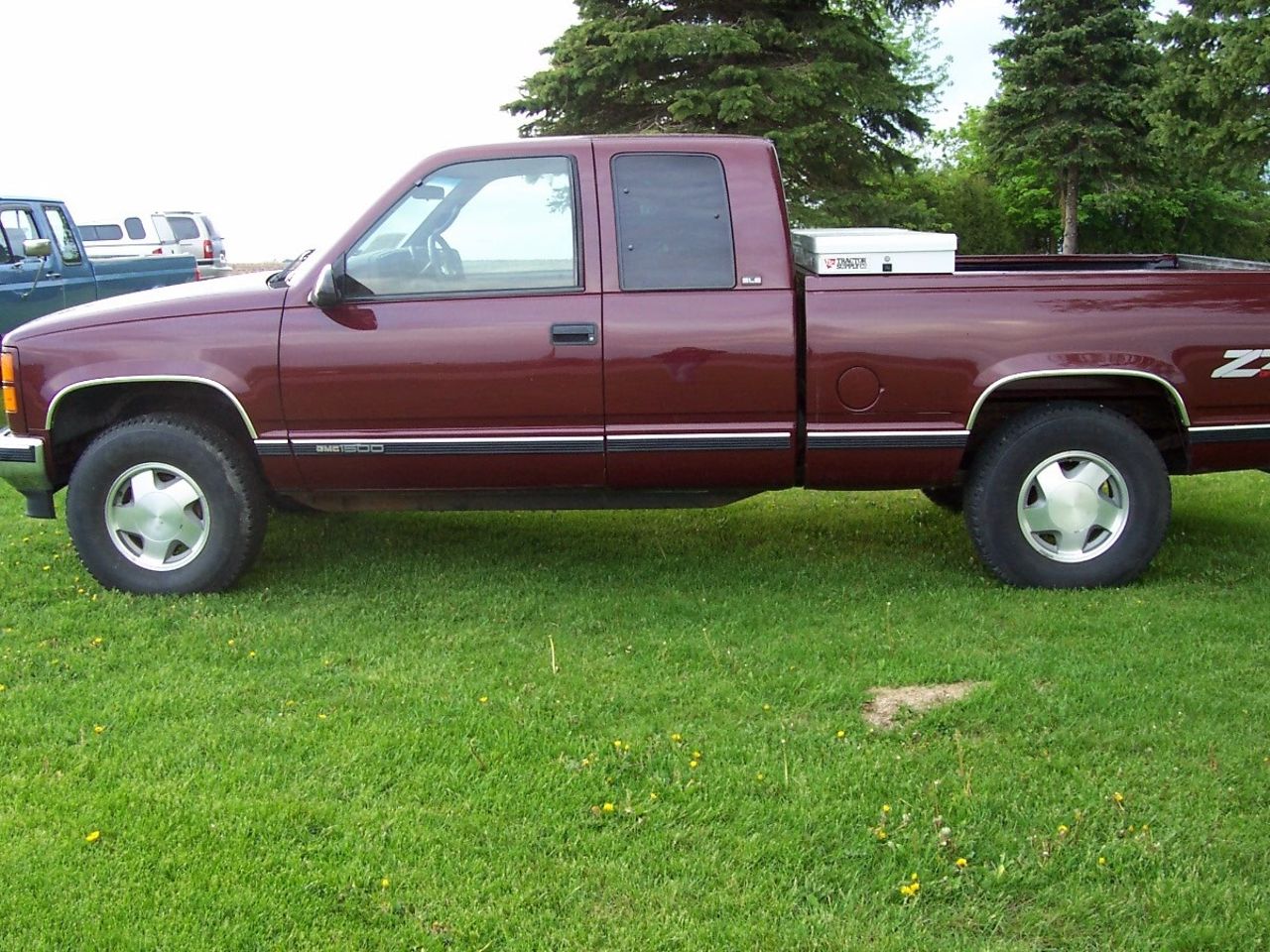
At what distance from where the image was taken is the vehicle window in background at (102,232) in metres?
20.7

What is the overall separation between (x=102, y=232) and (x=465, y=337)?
59.8 feet

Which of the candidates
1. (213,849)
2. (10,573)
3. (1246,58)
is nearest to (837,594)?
(213,849)

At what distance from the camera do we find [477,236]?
5.06 metres

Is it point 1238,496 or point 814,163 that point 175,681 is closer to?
point 1238,496

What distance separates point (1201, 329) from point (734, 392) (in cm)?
190

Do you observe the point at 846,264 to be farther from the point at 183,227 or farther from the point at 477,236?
the point at 183,227

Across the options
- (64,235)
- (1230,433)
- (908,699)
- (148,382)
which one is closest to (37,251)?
(64,235)

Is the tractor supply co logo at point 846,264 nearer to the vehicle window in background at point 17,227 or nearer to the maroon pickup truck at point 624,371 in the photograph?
the maroon pickup truck at point 624,371

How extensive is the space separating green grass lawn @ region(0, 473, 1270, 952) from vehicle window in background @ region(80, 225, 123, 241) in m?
16.8

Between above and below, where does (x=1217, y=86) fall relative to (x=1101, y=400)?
above

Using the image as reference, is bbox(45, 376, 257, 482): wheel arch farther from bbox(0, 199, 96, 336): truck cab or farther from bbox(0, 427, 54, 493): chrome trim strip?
bbox(0, 199, 96, 336): truck cab

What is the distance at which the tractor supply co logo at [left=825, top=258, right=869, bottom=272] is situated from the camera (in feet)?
16.2

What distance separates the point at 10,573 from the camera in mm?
5605

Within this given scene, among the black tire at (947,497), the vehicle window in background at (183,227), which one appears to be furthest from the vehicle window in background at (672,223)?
the vehicle window in background at (183,227)
